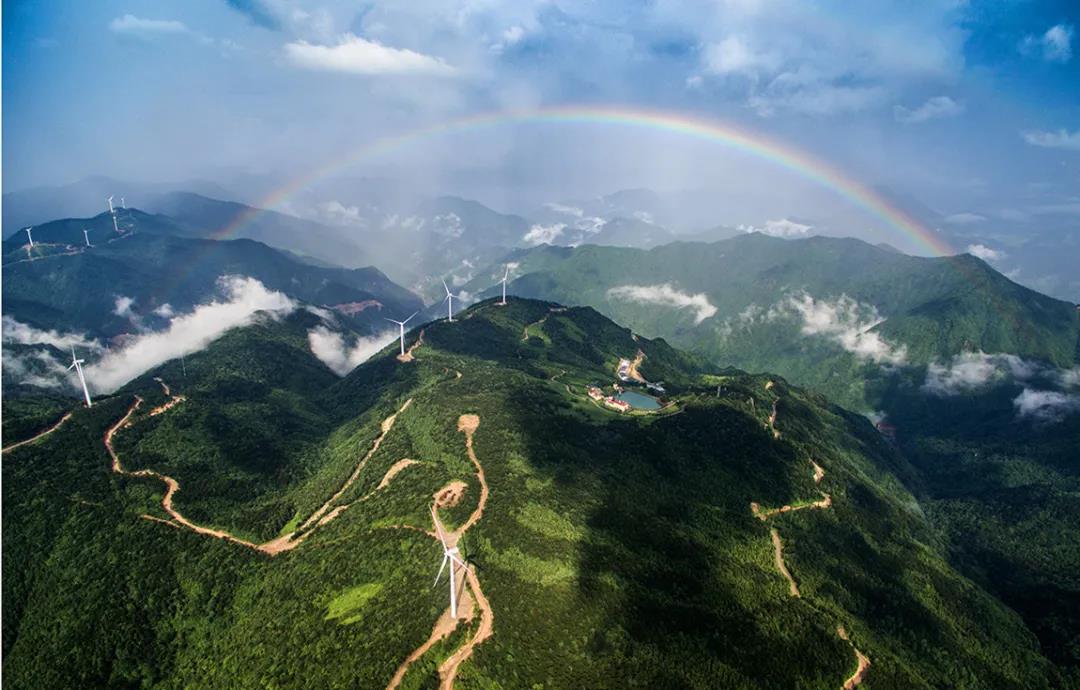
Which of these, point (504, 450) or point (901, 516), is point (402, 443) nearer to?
point (504, 450)

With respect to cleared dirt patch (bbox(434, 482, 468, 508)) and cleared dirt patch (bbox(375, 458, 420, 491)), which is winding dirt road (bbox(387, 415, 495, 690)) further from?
cleared dirt patch (bbox(375, 458, 420, 491))

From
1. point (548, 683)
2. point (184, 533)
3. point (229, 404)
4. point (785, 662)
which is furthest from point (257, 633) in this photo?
point (229, 404)

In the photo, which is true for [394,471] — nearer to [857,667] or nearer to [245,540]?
[245,540]

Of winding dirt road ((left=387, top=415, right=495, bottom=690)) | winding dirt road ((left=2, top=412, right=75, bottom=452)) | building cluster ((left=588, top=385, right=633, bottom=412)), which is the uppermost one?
winding dirt road ((left=387, top=415, right=495, bottom=690))

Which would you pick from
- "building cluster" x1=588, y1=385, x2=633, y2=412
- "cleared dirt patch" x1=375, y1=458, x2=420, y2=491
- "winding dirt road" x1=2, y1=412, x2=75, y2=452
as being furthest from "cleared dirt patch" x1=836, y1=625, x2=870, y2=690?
"winding dirt road" x1=2, y1=412, x2=75, y2=452

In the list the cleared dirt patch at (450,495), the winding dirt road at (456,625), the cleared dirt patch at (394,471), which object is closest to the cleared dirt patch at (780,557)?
the winding dirt road at (456,625)

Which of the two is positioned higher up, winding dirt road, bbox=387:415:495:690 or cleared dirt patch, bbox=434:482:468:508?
winding dirt road, bbox=387:415:495:690

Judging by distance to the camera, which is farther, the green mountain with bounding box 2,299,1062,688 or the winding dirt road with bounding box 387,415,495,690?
the green mountain with bounding box 2,299,1062,688

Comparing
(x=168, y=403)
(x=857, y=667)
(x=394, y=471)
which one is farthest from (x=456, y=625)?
(x=168, y=403)
